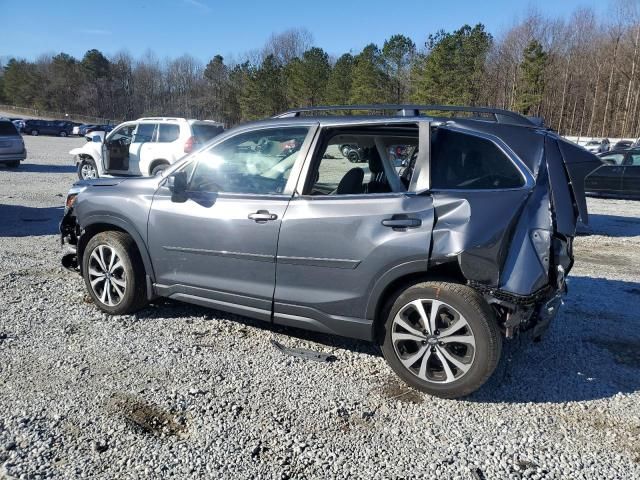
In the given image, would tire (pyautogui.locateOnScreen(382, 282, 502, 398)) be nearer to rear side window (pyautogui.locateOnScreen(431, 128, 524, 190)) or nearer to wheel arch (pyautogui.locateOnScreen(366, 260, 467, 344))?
wheel arch (pyautogui.locateOnScreen(366, 260, 467, 344))

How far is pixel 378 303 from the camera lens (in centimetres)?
364

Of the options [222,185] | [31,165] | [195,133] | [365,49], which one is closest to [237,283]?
[222,185]

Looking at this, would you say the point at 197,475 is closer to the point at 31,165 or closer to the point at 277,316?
the point at 277,316

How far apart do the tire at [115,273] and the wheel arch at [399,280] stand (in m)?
2.17

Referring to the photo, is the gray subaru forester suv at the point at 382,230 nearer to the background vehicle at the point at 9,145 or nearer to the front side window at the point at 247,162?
the front side window at the point at 247,162

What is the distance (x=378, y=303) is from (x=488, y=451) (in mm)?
1153

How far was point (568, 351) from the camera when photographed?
429 centimetres

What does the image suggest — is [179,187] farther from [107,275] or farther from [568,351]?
[568,351]

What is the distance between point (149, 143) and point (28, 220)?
17.1ft

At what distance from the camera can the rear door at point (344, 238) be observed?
3508 mm

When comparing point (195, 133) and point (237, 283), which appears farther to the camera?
point (195, 133)

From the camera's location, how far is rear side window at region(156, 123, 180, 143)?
44.9 ft

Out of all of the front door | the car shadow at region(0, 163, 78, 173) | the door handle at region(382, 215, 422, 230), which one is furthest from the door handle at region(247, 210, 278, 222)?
the car shadow at region(0, 163, 78, 173)

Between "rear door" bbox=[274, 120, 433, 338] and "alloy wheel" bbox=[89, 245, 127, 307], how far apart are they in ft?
5.28
